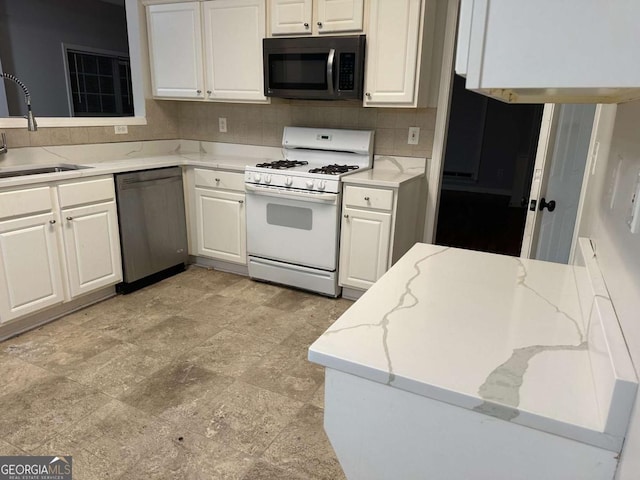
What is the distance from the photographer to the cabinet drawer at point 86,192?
267cm

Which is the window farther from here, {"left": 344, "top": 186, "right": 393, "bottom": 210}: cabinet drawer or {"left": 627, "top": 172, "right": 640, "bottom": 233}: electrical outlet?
{"left": 627, "top": 172, "right": 640, "bottom": 233}: electrical outlet

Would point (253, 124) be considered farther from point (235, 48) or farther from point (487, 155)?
point (487, 155)

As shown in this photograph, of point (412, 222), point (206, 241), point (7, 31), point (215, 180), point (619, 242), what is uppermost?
point (7, 31)

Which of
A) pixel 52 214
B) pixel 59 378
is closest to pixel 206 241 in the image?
pixel 52 214

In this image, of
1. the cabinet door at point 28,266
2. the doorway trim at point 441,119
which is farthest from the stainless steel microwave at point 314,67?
the cabinet door at point 28,266

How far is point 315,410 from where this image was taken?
2.03m

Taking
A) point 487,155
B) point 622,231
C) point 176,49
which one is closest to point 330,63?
point 176,49

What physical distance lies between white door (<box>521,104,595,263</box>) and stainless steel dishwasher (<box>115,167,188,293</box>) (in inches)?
98.5

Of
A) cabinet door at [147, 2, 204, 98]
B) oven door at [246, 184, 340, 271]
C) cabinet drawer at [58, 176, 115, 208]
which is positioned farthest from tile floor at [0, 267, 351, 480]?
cabinet door at [147, 2, 204, 98]

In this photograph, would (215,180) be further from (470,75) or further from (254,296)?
(470,75)

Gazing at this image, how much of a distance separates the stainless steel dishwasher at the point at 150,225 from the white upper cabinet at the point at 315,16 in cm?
134

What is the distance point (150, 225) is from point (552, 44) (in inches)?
121

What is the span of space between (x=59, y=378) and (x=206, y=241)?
1.61m

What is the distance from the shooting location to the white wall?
0.66 meters
